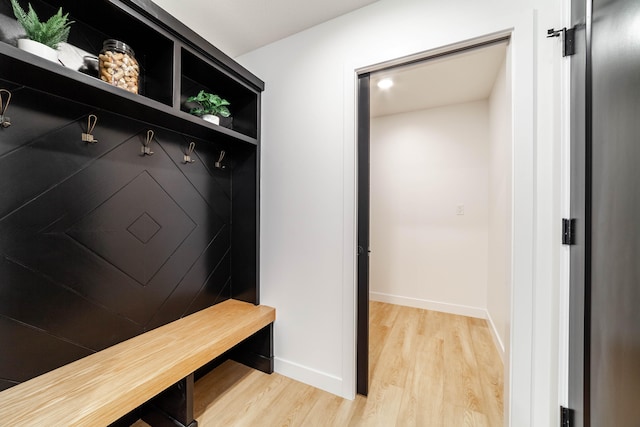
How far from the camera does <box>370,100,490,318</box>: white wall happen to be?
295cm

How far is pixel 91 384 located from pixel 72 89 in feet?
4.36

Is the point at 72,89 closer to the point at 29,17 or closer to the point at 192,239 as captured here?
the point at 29,17

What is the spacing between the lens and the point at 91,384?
110cm

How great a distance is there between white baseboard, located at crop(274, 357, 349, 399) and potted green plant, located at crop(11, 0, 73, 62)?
7.15 feet

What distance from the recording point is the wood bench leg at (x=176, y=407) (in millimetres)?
1362

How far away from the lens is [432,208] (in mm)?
3191

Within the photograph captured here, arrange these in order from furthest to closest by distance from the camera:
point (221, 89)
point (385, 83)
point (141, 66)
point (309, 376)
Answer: point (385, 83)
point (221, 89)
point (309, 376)
point (141, 66)

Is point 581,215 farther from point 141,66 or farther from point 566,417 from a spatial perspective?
point 141,66

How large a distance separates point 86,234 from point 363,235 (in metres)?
1.59

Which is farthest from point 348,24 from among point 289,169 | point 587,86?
point 587,86

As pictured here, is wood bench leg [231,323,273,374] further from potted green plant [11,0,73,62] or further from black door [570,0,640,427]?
potted green plant [11,0,73,62]

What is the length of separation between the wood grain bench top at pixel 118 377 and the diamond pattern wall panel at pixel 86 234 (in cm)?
10

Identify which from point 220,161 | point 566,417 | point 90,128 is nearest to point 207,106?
point 220,161

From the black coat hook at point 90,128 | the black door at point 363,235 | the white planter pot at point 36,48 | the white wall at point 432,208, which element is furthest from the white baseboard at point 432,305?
the white planter pot at point 36,48
